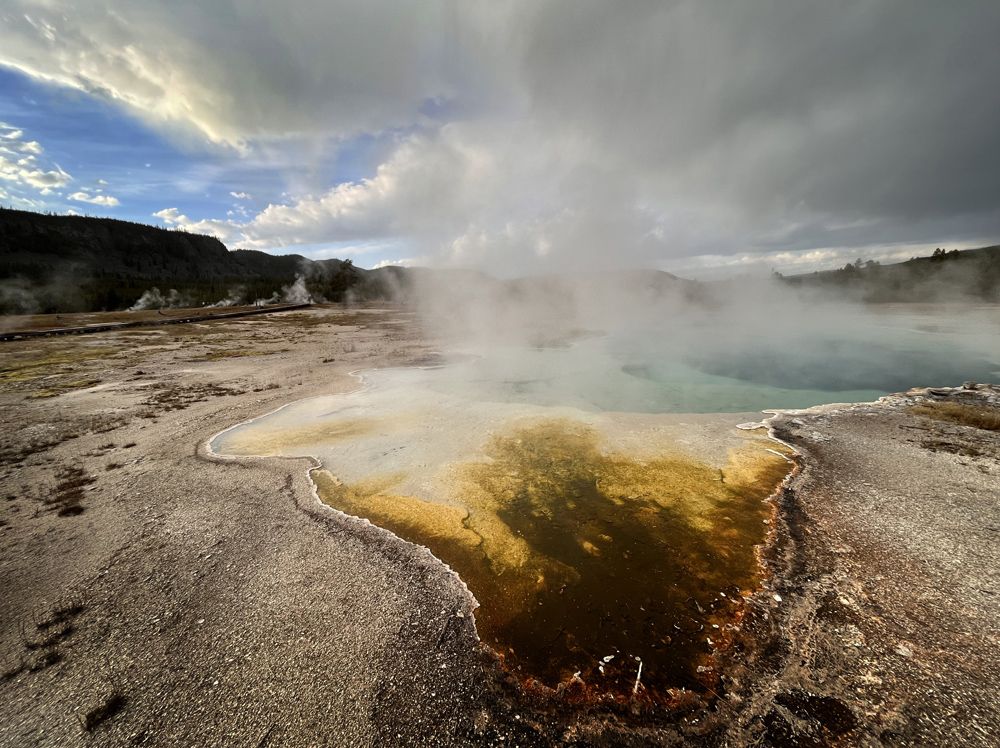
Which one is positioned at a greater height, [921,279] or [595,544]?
[921,279]

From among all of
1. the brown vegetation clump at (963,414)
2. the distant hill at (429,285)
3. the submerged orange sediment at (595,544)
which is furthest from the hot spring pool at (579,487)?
the distant hill at (429,285)

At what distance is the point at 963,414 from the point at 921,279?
67441mm

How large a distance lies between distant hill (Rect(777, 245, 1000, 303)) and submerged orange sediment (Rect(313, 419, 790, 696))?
60.1 metres

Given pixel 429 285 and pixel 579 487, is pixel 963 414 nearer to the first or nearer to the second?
pixel 579 487

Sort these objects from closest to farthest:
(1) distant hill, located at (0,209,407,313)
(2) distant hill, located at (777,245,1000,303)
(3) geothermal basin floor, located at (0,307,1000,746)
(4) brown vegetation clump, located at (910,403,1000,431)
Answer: (3) geothermal basin floor, located at (0,307,1000,746)
(4) brown vegetation clump, located at (910,403,1000,431)
(2) distant hill, located at (777,245,1000,303)
(1) distant hill, located at (0,209,407,313)

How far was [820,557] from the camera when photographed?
4.83 meters

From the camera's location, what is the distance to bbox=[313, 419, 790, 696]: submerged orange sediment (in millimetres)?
3748

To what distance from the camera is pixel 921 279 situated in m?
54.2

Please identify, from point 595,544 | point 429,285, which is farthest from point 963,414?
point 429,285

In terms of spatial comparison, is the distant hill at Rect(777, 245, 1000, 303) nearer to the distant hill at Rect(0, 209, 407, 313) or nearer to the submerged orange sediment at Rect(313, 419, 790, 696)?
the submerged orange sediment at Rect(313, 419, 790, 696)

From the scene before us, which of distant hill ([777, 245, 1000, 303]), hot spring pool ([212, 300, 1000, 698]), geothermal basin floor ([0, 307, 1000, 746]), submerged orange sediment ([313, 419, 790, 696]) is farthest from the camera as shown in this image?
distant hill ([777, 245, 1000, 303])

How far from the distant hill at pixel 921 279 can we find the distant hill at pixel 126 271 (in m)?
74.6

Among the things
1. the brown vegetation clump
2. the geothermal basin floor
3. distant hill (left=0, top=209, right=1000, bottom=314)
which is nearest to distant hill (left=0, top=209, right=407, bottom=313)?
Result: distant hill (left=0, top=209, right=1000, bottom=314)

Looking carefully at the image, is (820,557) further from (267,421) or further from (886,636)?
(267,421)
